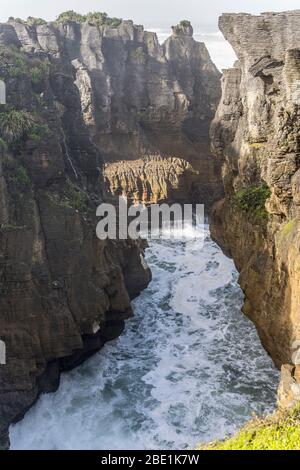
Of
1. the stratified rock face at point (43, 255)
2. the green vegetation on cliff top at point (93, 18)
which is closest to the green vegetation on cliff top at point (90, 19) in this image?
the green vegetation on cliff top at point (93, 18)

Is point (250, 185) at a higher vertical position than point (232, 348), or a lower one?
higher

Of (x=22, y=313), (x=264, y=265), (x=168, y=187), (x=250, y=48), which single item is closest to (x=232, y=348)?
(x=264, y=265)

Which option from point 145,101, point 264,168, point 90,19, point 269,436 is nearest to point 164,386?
point 264,168

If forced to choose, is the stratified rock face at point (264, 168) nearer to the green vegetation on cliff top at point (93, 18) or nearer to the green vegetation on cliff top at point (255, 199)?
the green vegetation on cliff top at point (255, 199)

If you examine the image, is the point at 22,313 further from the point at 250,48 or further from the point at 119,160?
the point at 119,160

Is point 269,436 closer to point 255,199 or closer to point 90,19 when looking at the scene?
point 255,199

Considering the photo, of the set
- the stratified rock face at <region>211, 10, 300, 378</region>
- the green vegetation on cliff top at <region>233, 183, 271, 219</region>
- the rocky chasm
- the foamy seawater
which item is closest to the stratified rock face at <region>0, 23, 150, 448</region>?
the rocky chasm
